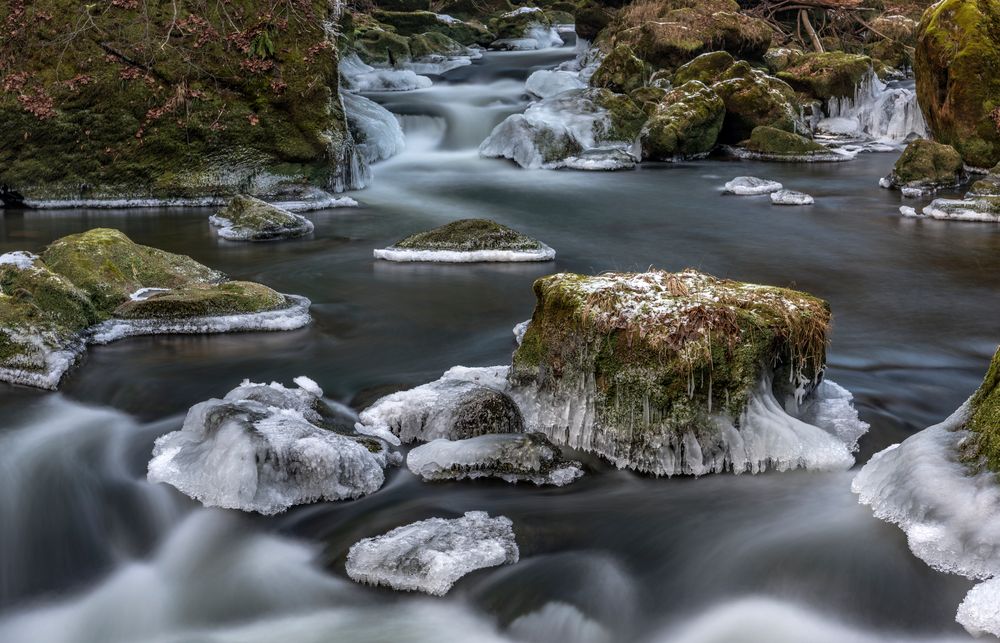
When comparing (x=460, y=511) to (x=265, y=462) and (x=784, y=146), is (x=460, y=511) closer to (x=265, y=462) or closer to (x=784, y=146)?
(x=265, y=462)

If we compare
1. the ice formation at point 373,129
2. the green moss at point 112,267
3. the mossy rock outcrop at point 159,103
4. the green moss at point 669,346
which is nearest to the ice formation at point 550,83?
the ice formation at point 373,129

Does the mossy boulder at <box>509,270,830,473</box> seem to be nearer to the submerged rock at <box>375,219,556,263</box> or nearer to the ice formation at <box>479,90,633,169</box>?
the submerged rock at <box>375,219,556,263</box>

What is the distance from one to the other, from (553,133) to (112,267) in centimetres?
1125

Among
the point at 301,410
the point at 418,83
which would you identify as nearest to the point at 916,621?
the point at 301,410

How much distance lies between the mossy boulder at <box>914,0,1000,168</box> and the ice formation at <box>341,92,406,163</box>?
1014 cm

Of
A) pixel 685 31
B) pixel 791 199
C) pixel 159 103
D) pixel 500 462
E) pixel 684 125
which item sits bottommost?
pixel 500 462

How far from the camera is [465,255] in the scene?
9664 millimetres

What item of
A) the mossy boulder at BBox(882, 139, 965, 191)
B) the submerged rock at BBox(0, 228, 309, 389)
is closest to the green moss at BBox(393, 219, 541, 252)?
the submerged rock at BBox(0, 228, 309, 389)

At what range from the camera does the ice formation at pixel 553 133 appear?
56.9 ft

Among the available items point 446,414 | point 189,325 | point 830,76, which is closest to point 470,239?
point 189,325

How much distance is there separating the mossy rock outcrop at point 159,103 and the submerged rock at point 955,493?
10.9 m

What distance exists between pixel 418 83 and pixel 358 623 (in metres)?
21.6

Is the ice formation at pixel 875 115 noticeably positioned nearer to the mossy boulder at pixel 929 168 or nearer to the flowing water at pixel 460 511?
the mossy boulder at pixel 929 168

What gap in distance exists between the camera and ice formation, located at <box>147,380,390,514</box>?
450 cm
